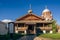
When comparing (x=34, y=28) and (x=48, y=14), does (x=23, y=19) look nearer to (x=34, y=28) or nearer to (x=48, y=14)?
(x=34, y=28)

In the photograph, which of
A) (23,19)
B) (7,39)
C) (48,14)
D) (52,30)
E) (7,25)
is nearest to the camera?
(7,39)

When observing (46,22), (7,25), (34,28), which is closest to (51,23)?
(46,22)

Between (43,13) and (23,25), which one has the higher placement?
(43,13)

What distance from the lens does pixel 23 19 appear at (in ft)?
189

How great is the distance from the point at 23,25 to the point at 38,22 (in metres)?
4.65

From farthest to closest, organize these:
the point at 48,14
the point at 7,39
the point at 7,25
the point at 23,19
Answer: the point at 48,14 < the point at 23,19 < the point at 7,25 < the point at 7,39

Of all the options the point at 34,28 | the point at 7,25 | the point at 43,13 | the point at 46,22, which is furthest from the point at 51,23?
the point at 43,13

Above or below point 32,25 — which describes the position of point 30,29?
below

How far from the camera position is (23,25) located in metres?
56.3

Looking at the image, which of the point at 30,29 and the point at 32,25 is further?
the point at 30,29

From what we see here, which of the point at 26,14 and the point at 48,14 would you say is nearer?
the point at 26,14

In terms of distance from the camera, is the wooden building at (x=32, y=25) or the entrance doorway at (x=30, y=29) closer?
the entrance doorway at (x=30, y=29)

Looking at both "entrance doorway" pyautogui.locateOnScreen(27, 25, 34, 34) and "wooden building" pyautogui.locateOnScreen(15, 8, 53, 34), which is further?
"wooden building" pyautogui.locateOnScreen(15, 8, 53, 34)

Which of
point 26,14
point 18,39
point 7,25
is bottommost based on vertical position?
point 18,39
